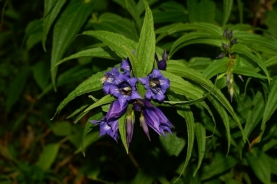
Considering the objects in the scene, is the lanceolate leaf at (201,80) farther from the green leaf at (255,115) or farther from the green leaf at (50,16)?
the green leaf at (50,16)

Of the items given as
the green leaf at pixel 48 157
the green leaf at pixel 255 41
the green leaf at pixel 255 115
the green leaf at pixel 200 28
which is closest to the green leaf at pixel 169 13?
the green leaf at pixel 200 28

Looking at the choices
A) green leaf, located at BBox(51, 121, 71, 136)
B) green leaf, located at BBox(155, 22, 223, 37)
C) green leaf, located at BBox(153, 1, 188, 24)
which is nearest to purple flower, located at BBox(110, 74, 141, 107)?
green leaf, located at BBox(155, 22, 223, 37)

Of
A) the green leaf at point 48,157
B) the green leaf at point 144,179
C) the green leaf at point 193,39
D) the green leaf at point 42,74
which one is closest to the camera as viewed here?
the green leaf at point 193,39

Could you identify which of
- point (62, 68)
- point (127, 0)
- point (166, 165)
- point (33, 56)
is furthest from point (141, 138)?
point (33, 56)

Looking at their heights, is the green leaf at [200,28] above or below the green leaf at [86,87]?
below

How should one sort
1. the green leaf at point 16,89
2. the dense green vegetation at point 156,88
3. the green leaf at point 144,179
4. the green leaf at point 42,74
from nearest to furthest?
1. the dense green vegetation at point 156,88
2. the green leaf at point 144,179
3. the green leaf at point 42,74
4. the green leaf at point 16,89

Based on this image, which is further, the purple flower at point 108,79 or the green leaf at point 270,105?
the green leaf at point 270,105
